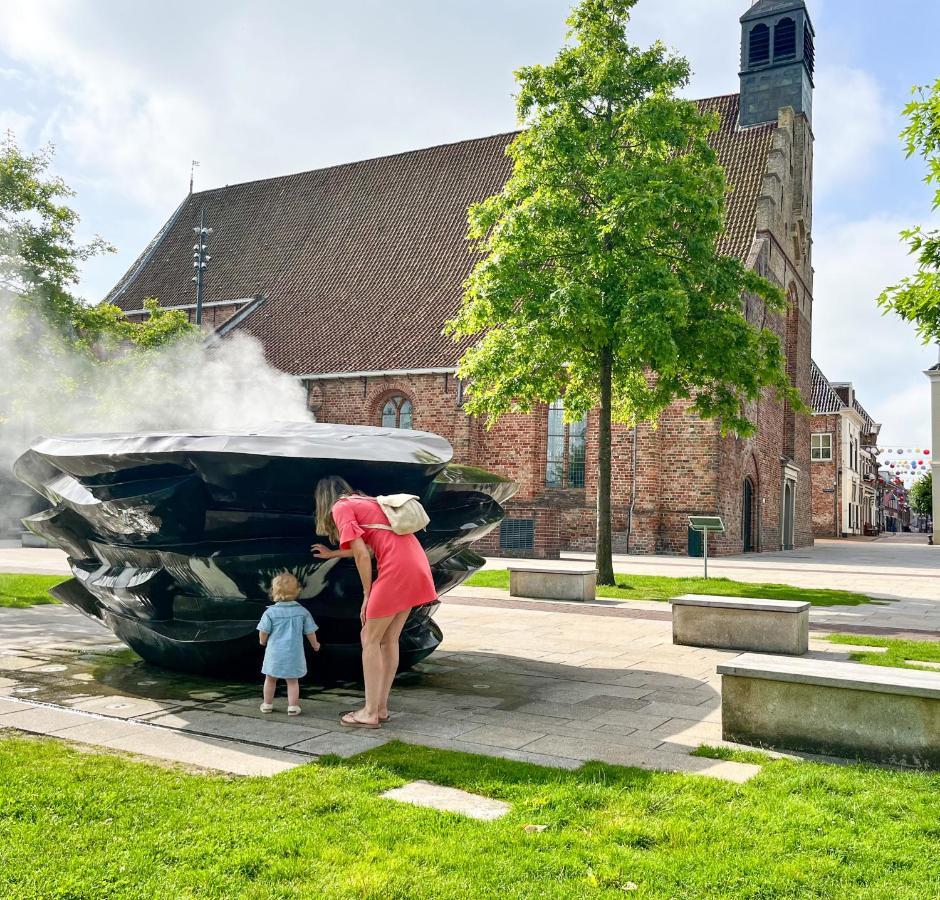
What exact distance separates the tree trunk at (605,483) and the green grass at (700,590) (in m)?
0.42

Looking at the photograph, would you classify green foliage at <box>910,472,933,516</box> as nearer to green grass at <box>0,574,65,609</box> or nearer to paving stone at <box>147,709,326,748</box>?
green grass at <box>0,574,65,609</box>

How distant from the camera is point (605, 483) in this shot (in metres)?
15.8

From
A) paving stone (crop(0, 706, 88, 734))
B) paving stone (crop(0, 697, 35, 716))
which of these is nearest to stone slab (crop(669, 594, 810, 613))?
paving stone (crop(0, 706, 88, 734))

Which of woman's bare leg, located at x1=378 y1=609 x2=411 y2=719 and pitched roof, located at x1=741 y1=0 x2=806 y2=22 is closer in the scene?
woman's bare leg, located at x1=378 y1=609 x2=411 y2=719

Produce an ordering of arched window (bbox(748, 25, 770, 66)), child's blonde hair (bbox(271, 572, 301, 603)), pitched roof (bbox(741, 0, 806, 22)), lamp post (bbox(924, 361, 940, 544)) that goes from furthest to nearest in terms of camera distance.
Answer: lamp post (bbox(924, 361, 940, 544))
pitched roof (bbox(741, 0, 806, 22))
arched window (bbox(748, 25, 770, 66))
child's blonde hair (bbox(271, 572, 301, 603))

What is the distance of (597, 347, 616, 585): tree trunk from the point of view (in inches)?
615

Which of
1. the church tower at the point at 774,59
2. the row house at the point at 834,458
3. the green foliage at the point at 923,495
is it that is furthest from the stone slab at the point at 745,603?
the green foliage at the point at 923,495

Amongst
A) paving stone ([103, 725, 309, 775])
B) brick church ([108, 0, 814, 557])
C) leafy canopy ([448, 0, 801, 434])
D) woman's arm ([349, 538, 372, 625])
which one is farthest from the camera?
brick church ([108, 0, 814, 557])

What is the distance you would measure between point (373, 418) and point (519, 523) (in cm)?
974

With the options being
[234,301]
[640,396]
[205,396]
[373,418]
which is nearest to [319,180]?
[234,301]

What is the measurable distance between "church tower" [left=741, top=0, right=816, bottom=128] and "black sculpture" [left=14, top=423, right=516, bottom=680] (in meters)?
30.2

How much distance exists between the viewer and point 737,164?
1208 inches

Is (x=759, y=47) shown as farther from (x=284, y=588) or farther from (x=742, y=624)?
(x=284, y=588)

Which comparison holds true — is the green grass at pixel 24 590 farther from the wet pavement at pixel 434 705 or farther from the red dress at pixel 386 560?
the red dress at pixel 386 560
